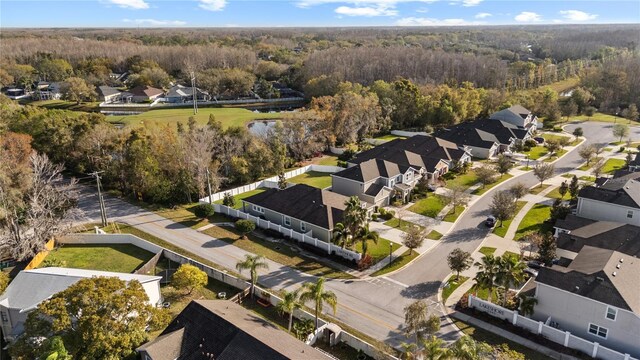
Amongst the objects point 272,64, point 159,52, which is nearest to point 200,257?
point 272,64

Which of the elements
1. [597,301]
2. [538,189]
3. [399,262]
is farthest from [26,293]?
[538,189]

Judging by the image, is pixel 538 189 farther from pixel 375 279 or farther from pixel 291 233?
pixel 291 233

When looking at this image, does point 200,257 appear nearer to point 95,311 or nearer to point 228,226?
point 228,226

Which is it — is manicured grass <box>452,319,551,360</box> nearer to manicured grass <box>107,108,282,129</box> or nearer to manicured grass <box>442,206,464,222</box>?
manicured grass <box>442,206,464,222</box>

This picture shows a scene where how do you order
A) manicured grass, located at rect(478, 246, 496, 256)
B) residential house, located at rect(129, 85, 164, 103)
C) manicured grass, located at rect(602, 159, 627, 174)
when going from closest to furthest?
manicured grass, located at rect(478, 246, 496, 256), manicured grass, located at rect(602, 159, 627, 174), residential house, located at rect(129, 85, 164, 103)

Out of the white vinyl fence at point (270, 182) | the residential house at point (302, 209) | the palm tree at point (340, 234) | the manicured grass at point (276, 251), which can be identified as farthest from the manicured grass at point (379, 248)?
the white vinyl fence at point (270, 182)

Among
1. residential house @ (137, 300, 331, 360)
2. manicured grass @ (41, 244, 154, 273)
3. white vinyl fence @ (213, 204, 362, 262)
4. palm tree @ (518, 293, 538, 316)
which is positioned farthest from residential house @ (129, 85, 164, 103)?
palm tree @ (518, 293, 538, 316)
